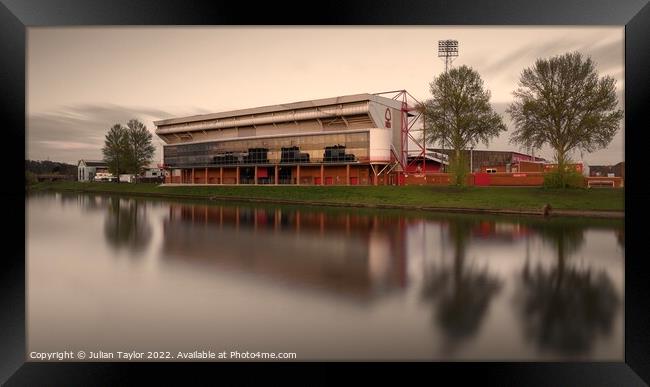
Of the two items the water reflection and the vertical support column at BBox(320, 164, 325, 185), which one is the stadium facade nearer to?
the vertical support column at BBox(320, 164, 325, 185)

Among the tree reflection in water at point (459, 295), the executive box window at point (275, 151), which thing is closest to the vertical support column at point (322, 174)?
the executive box window at point (275, 151)

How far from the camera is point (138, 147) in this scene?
212 feet

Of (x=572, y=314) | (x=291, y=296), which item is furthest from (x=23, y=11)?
(x=572, y=314)

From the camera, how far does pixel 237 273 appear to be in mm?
9133

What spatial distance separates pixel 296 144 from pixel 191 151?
2130cm

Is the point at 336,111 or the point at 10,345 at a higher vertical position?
the point at 336,111

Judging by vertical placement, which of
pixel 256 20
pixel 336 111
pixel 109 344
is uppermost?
pixel 336 111

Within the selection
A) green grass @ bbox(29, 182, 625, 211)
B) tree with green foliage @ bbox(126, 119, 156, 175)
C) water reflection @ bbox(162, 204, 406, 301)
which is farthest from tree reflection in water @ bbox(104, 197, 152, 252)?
tree with green foliage @ bbox(126, 119, 156, 175)

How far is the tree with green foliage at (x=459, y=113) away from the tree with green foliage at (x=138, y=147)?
4779 centimetres

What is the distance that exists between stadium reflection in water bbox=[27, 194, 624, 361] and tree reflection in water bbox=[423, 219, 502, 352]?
0.04 metres

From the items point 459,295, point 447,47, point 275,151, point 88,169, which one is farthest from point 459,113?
point 88,169

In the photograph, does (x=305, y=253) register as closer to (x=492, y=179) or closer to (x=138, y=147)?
(x=492, y=179)

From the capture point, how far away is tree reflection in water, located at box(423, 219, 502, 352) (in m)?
5.93

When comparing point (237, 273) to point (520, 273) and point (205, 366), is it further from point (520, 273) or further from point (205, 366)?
point (520, 273)
